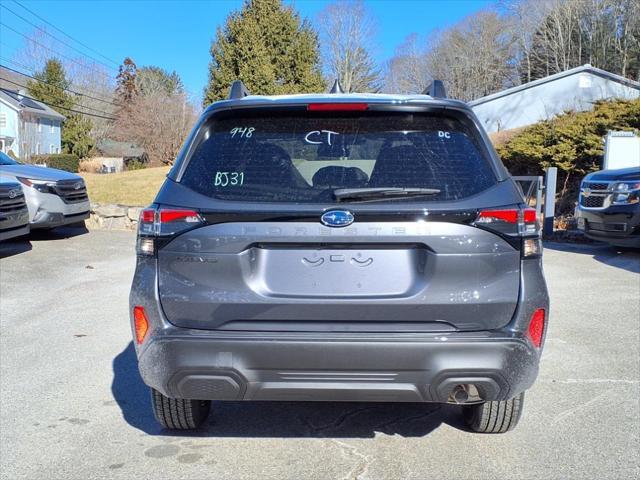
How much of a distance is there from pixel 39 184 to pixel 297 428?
891 cm

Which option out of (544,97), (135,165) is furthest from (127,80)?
(544,97)

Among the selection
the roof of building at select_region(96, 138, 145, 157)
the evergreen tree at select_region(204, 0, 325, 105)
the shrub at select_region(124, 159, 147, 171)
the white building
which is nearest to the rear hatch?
the evergreen tree at select_region(204, 0, 325, 105)

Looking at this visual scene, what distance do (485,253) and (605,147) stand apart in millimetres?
11248

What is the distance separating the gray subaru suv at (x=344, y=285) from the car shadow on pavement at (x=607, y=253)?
7.19 meters

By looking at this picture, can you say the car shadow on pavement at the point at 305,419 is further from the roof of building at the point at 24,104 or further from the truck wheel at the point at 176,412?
the roof of building at the point at 24,104

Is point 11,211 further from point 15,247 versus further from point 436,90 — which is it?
point 436,90

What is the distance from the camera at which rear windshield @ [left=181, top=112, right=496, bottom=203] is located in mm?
2854

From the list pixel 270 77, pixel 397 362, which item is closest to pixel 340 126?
pixel 397 362

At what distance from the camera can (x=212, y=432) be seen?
12.0ft

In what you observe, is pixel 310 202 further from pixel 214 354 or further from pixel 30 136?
pixel 30 136

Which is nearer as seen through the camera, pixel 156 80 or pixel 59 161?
pixel 59 161

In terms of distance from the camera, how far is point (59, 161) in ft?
138

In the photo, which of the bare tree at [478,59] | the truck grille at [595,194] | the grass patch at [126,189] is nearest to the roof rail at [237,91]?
the truck grille at [595,194]

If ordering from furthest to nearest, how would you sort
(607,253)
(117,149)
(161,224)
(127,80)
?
1. (127,80)
2. (117,149)
3. (607,253)
4. (161,224)
